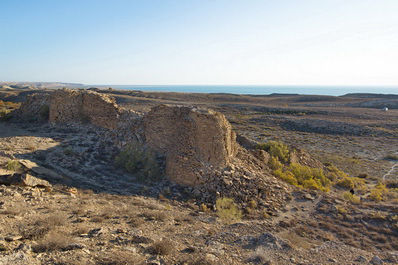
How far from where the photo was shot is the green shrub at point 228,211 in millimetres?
7800

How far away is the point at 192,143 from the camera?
34.0 feet

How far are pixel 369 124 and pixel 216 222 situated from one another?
38.0 meters

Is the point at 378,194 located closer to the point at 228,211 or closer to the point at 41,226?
the point at 228,211

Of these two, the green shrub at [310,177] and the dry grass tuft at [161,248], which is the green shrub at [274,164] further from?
the dry grass tuft at [161,248]

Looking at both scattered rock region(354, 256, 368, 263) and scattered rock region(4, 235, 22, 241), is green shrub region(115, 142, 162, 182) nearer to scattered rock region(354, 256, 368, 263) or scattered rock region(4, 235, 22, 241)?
scattered rock region(4, 235, 22, 241)

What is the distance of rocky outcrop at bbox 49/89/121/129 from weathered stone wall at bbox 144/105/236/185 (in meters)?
4.09

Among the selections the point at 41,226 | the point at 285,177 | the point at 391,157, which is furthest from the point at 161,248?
the point at 391,157

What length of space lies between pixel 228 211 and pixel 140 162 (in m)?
4.54

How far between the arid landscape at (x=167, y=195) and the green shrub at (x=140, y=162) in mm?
47

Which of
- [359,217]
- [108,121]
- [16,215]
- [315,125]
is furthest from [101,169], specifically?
[315,125]

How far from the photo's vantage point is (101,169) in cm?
1049

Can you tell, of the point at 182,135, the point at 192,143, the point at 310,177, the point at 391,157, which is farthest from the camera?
the point at 391,157

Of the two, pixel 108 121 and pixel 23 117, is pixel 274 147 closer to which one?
pixel 108 121

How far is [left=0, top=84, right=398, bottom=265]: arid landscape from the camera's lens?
5.31m
